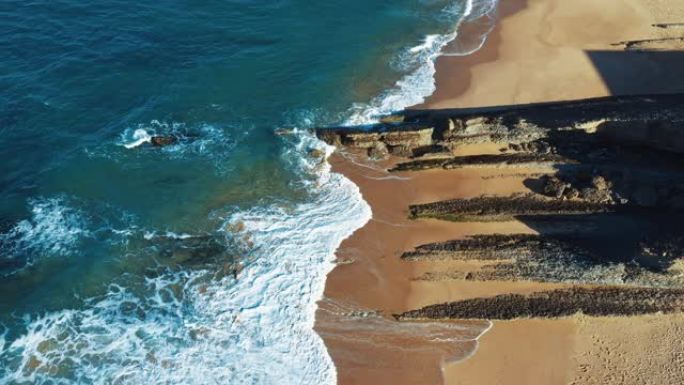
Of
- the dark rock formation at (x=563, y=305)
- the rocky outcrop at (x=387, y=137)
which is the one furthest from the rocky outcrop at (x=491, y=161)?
the dark rock formation at (x=563, y=305)

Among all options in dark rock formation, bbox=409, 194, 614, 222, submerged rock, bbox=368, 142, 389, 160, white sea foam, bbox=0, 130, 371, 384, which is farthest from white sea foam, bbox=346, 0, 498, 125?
white sea foam, bbox=0, 130, 371, 384

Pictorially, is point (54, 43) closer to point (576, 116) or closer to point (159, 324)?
point (159, 324)

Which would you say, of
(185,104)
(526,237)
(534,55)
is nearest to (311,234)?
(526,237)

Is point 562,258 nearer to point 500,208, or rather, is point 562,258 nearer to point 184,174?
point 500,208

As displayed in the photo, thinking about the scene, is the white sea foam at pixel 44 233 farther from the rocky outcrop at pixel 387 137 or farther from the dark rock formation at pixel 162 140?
the rocky outcrop at pixel 387 137

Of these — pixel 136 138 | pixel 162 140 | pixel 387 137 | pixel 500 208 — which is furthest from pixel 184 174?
pixel 500 208

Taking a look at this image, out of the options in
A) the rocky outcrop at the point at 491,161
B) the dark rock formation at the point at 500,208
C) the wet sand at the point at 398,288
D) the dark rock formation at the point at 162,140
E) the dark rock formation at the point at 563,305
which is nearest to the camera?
the wet sand at the point at 398,288
